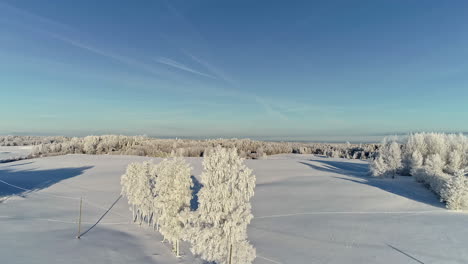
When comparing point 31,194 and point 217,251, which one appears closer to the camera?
point 217,251

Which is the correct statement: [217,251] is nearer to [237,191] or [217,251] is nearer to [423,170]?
[237,191]

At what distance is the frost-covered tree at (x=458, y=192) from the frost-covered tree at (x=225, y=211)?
745 inches

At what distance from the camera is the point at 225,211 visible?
14.0 meters

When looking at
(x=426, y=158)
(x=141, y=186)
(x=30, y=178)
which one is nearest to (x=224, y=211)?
(x=141, y=186)

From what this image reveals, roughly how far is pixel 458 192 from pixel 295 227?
1370 cm

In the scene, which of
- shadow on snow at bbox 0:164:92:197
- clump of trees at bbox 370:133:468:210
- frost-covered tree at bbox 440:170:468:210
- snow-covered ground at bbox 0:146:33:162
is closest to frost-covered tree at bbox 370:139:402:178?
clump of trees at bbox 370:133:468:210

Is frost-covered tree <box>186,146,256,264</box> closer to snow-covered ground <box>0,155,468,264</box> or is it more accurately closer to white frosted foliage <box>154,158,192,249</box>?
snow-covered ground <box>0,155,468,264</box>

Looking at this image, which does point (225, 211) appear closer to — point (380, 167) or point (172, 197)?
point (172, 197)

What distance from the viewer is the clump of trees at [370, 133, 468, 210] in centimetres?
3098

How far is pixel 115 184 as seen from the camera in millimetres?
44281

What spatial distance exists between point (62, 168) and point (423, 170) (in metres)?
65.2

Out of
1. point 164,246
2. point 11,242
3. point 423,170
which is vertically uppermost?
point 423,170

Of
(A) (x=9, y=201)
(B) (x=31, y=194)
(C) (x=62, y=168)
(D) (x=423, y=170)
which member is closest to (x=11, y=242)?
(A) (x=9, y=201)

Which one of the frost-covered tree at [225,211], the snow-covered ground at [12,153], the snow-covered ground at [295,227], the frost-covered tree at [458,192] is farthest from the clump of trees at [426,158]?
the snow-covered ground at [12,153]
